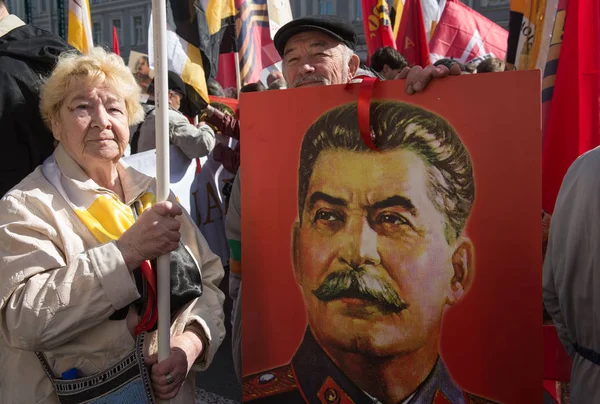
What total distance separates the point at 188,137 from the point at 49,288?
2.53 metres

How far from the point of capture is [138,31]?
129 ft

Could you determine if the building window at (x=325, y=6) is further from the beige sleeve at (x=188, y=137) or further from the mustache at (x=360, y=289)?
the mustache at (x=360, y=289)

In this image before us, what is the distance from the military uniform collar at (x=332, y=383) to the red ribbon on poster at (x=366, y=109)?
548 mm

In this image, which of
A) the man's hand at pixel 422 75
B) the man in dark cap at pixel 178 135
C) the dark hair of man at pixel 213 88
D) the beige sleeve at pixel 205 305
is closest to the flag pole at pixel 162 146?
the beige sleeve at pixel 205 305

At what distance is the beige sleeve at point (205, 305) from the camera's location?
189 centimetres

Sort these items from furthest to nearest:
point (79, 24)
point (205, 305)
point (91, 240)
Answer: point (79, 24) → point (205, 305) → point (91, 240)

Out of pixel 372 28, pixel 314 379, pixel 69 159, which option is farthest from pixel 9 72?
pixel 372 28

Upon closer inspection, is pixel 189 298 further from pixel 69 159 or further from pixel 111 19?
pixel 111 19

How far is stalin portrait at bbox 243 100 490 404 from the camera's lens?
1.52 metres

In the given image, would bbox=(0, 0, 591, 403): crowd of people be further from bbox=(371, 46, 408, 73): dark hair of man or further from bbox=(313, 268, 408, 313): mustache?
bbox=(371, 46, 408, 73): dark hair of man

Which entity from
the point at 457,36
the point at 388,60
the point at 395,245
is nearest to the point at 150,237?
the point at 395,245

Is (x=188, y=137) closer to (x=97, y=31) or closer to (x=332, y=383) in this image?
(x=332, y=383)

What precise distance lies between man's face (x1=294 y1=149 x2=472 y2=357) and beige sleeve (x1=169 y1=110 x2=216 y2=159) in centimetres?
251

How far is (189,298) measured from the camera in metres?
1.79
